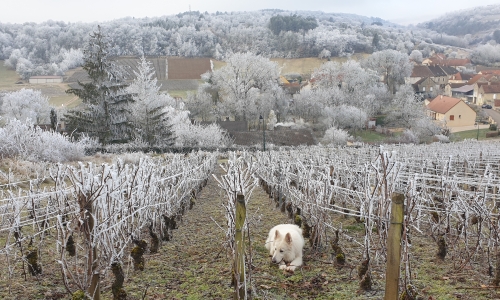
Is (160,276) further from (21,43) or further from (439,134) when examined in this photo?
(21,43)

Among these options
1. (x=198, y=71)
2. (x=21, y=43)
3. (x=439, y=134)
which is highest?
(x=21, y=43)

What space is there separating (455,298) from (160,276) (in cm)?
361

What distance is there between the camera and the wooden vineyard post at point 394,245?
351 cm

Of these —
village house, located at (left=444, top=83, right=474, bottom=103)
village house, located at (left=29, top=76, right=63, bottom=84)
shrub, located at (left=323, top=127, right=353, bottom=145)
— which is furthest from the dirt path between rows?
village house, located at (left=29, top=76, right=63, bottom=84)

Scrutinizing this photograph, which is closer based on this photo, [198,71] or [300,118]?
[300,118]

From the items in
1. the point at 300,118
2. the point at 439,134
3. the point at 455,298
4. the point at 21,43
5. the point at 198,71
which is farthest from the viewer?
the point at 21,43

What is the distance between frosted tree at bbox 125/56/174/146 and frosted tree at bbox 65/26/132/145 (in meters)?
1.21

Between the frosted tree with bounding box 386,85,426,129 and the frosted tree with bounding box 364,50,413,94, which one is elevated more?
the frosted tree with bounding box 364,50,413,94

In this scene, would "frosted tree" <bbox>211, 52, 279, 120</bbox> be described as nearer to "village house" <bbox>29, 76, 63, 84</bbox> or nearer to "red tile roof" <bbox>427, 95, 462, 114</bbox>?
"red tile roof" <bbox>427, 95, 462, 114</bbox>

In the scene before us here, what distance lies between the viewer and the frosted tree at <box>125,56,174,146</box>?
30562 millimetres

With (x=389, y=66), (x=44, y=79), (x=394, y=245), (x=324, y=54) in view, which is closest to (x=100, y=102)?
(x=394, y=245)

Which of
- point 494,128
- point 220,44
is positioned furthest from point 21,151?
point 220,44

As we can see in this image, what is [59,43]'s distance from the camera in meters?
92.1

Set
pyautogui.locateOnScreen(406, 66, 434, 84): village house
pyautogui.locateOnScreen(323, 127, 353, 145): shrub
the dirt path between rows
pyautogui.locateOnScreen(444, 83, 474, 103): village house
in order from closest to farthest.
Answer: the dirt path between rows → pyautogui.locateOnScreen(323, 127, 353, 145): shrub → pyautogui.locateOnScreen(444, 83, 474, 103): village house → pyautogui.locateOnScreen(406, 66, 434, 84): village house
